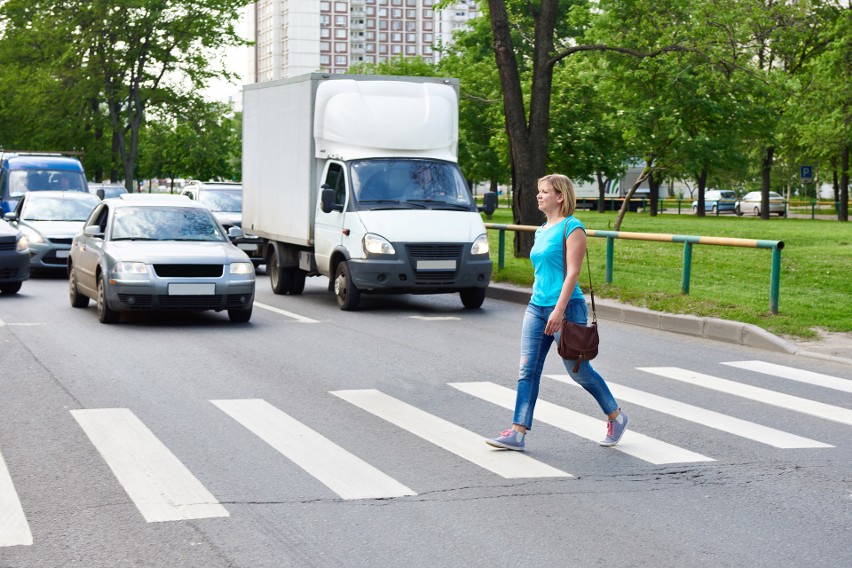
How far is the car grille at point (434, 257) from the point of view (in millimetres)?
15773

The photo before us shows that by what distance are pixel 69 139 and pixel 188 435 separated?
5000 centimetres

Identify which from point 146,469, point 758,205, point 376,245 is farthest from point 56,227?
point 758,205

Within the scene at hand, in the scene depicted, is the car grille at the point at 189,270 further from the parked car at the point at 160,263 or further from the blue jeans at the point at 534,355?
the blue jeans at the point at 534,355

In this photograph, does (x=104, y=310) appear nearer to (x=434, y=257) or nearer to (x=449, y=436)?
(x=434, y=257)

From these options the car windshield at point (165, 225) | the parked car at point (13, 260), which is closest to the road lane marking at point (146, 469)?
the car windshield at point (165, 225)

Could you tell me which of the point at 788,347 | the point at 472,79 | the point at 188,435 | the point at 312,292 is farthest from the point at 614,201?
the point at 188,435

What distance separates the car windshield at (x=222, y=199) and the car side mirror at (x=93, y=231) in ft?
31.2

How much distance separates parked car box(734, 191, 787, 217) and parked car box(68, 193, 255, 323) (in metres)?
56.0

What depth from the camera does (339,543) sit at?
529 centimetres

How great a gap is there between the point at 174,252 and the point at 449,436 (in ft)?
23.8

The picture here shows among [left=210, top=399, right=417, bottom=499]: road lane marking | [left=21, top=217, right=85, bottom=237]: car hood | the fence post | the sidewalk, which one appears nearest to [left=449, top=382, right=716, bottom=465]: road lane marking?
[left=210, top=399, right=417, bottom=499]: road lane marking

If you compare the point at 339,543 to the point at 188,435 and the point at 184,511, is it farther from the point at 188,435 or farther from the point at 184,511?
the point at 188,435

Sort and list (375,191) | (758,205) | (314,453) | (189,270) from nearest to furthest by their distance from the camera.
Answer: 1. (314,453)
2. (189,270)
3. (375,191)
4. (758,205)

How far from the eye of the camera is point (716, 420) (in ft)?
28.0
